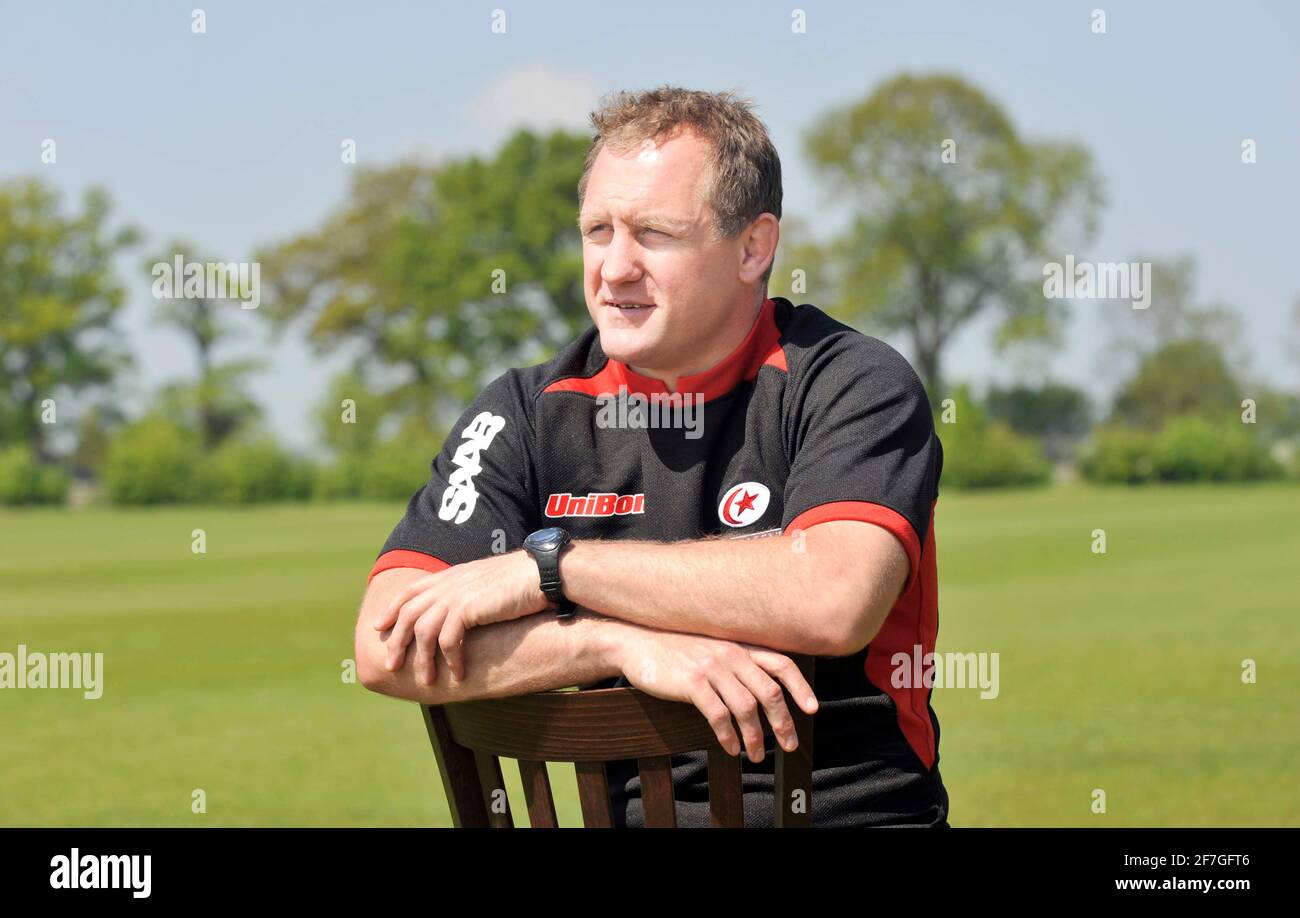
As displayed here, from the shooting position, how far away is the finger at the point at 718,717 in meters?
2.25

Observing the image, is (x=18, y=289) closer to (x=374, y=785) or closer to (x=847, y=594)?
(x=374, y=785)

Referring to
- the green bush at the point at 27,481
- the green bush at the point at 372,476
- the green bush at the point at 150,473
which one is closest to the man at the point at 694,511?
the green bush at the point at 372,476

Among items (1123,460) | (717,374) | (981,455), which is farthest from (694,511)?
(1123,460)

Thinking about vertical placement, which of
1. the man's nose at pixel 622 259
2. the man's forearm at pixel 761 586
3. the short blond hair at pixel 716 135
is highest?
the short blond hair at pixel 716 135

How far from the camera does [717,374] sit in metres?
3.12

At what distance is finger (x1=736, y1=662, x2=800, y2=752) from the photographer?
7.54ft

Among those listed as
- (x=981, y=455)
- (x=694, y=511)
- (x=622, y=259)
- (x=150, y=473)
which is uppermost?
(x=622, y=259)

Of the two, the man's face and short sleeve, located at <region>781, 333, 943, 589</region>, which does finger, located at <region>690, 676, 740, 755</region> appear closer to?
short sleeve, located at <region>781, 333, 943, 589</region>

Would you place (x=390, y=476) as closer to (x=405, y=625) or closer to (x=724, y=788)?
(x=405, y=625)

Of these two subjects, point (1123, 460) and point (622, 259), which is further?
point (1123, 460)

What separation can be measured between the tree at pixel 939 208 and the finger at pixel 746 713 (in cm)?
5036

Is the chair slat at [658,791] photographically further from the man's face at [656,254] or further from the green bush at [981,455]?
the green bush at [981,455]

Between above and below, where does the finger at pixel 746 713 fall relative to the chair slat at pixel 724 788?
above

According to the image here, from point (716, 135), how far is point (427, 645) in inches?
52.5
